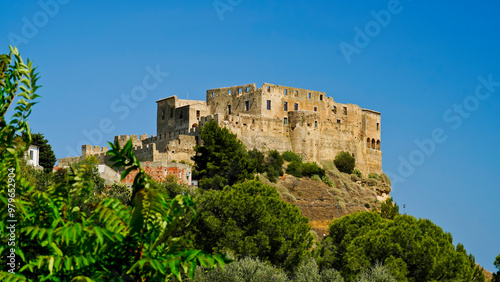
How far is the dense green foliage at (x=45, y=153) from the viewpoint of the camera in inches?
2320

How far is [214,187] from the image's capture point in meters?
58.8

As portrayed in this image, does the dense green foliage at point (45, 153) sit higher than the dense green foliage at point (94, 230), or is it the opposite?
the dense green foliage at point (45, 153)

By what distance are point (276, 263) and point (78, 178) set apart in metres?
32.3

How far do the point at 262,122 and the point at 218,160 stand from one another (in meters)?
13.0

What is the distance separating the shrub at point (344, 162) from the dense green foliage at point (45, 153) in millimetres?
31609

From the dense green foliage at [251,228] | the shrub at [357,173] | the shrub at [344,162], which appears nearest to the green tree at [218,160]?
the dense green foliage at [251,228]

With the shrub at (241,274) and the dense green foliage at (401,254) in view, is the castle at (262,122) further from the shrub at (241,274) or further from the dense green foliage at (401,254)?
the shrub at (241,274)

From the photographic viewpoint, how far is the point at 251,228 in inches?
1636

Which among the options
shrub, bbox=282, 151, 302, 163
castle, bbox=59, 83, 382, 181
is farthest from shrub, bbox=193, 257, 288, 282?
shrub, bbox=282, 151, 302, 163

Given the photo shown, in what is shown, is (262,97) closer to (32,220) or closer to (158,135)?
(158,135)

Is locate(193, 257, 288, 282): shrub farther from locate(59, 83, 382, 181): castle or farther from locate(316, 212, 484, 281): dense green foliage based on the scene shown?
locate(59, 83, 382, 181): castle

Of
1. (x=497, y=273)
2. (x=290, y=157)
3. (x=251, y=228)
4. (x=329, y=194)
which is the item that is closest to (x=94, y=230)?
(x=251, y=228)

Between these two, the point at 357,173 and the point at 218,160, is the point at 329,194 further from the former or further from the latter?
the point at 218,160

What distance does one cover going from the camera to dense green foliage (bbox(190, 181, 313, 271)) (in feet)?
132
